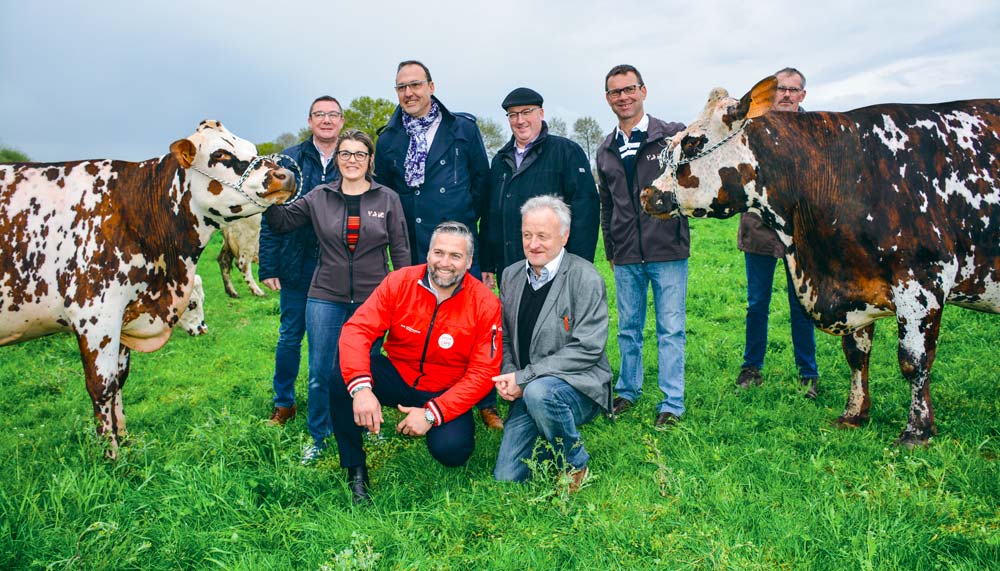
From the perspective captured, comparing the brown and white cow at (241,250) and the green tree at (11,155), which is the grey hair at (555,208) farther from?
the green tree at (11,155)

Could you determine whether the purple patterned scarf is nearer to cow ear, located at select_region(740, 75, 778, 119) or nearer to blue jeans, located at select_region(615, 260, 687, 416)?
blue jeans, located at select_region(615, 260, 687, 416)

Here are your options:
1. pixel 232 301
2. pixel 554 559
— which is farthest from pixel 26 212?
pixel 232 301

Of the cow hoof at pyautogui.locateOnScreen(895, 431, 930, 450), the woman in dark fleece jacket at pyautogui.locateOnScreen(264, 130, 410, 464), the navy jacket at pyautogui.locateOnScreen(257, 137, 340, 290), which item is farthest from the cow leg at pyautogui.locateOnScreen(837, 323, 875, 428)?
the navy jacket at pyautogui.locateOnScreen(257, 137, 340, 290)

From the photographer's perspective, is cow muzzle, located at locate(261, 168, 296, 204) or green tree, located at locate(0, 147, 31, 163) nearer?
cow muzzle, located at locate(261, 168, 296, 204)

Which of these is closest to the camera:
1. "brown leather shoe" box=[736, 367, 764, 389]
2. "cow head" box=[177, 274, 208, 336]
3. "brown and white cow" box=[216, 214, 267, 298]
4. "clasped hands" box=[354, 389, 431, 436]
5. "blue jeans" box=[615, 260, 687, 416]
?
"clasped hands" box=[354, 389, 431, 436]

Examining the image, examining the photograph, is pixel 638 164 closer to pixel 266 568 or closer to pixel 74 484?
pixel 266 568

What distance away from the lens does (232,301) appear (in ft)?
36.7

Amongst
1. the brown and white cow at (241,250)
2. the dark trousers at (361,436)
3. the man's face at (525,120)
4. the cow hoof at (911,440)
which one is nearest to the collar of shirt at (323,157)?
the man's face at (525,120)

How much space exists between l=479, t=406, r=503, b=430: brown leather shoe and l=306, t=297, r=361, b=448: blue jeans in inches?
48.5

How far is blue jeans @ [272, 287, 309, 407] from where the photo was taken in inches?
206

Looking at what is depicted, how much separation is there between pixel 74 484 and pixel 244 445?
3.17 ft

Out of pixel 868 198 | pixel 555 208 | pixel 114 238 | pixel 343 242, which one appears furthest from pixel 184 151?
pixel 868 198

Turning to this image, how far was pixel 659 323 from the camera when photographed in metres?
5.09

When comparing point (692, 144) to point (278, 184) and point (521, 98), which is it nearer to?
point (521, 98)
